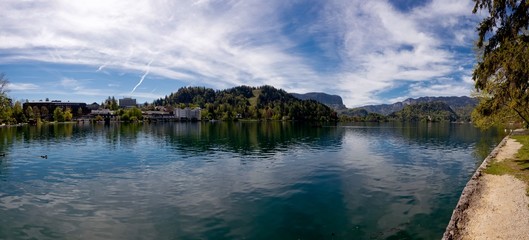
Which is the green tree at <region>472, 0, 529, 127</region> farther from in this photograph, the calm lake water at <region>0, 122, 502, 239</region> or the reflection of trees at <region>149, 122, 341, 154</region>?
the reflection of trees at <region>149, 122, 341, 154</region>

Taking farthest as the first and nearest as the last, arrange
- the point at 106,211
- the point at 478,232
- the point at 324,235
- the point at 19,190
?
1. the point at 19,190
2. the point at 106,211
3. the point at 324,235
4. the point at 478,232

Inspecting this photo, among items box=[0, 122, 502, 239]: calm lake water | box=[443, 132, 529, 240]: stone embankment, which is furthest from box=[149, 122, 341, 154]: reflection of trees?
box=[443, 132, 529, 240]: stone embankment

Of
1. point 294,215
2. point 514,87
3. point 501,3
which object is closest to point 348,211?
point 294,215

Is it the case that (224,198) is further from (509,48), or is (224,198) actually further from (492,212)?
(509,48)

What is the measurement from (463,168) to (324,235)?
37.2m

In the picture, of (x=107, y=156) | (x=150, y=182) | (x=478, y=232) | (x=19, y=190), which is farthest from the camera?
(x=107, y=156)

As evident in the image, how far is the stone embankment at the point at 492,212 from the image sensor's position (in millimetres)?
17594

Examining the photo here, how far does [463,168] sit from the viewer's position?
48.2 metres

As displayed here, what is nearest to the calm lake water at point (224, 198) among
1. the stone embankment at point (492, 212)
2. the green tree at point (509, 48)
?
the stone embankment at point (492, 212)

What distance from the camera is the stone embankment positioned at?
17.6 meters

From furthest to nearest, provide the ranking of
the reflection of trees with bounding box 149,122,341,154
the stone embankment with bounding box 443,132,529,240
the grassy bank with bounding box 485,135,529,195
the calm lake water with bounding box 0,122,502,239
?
1. the reflection of trees with bounding box 149,122,341,154
2. the grassy bank with bounding box 485,135,529,195
3. the calm lake water with bounding box 0,122,502,239
4. the stone embankment with bounding box 443,132,529,240

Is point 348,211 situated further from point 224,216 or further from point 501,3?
point 501,3

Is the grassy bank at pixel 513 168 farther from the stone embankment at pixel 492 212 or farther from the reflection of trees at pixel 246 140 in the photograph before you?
the reflection of trees at pixel 246 140

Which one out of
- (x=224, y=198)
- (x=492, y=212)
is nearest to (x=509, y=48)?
(x=492, y=212)
